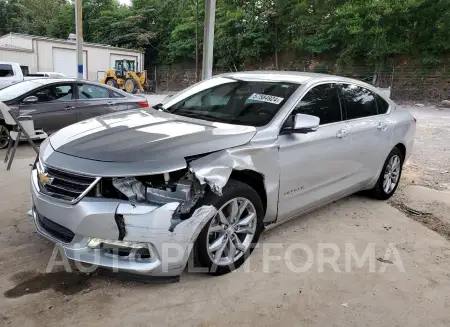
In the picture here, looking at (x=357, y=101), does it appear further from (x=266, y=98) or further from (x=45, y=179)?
(x=45, y=179)

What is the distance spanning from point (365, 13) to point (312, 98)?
→ 22.1m

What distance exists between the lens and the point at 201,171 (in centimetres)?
278

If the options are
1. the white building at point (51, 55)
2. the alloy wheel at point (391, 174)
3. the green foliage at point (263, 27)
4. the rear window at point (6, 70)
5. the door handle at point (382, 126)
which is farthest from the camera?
the white building at point (51, 55)

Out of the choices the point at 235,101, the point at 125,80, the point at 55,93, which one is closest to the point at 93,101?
the point at 55,93

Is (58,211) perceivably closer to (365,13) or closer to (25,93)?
(25,93)

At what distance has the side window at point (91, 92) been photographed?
8133mm

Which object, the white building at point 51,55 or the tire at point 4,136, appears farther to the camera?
the white building at point 51,55

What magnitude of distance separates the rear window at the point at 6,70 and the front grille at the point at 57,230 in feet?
42.8

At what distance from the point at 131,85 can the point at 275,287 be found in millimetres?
25346

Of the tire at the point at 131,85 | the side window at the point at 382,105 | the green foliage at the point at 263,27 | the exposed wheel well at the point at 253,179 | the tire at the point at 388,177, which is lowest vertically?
the tire at the point at 131,85

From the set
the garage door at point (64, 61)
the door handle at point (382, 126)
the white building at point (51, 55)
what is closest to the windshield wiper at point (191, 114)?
the door handle at point (382, 126)

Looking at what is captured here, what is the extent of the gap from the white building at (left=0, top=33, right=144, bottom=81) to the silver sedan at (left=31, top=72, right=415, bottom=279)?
83.1 feet

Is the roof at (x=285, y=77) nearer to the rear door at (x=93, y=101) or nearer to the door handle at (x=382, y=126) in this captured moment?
the door handle at (x=382, y=126)

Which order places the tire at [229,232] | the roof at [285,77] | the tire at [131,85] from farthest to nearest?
the tire at [131,85] → the roof at [285,77] → the tire at [229,232]
